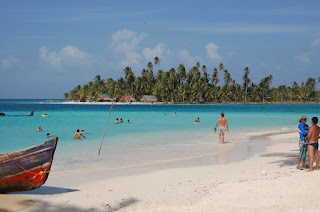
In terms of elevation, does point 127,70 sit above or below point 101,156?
above

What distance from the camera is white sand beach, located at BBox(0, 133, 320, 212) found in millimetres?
6918

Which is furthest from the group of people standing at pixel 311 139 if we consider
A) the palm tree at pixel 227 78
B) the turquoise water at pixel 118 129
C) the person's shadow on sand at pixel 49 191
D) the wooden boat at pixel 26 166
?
the palm tree at pixel 227 78

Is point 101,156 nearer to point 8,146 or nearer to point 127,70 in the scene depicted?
point 8,146

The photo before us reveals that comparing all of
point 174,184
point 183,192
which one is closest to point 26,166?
point 174,184

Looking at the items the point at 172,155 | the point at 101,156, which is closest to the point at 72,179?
the point at 101,156

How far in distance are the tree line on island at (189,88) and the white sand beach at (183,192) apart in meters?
105

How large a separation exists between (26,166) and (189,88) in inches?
4709

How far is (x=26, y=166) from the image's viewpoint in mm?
8172

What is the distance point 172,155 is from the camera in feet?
48.0

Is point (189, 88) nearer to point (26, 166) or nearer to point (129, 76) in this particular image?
point (129, 76)

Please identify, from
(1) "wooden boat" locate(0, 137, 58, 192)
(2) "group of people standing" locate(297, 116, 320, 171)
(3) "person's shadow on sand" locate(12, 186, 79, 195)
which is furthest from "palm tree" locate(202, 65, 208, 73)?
A: (1) "wooden boat" locate(0, 137, 58, 192)

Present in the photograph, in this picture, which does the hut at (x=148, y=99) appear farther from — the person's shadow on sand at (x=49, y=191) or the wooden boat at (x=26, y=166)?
the wooden boat at (x=26, y=166)

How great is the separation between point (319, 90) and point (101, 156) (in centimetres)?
18058

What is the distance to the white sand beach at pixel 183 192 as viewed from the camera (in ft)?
22.7
